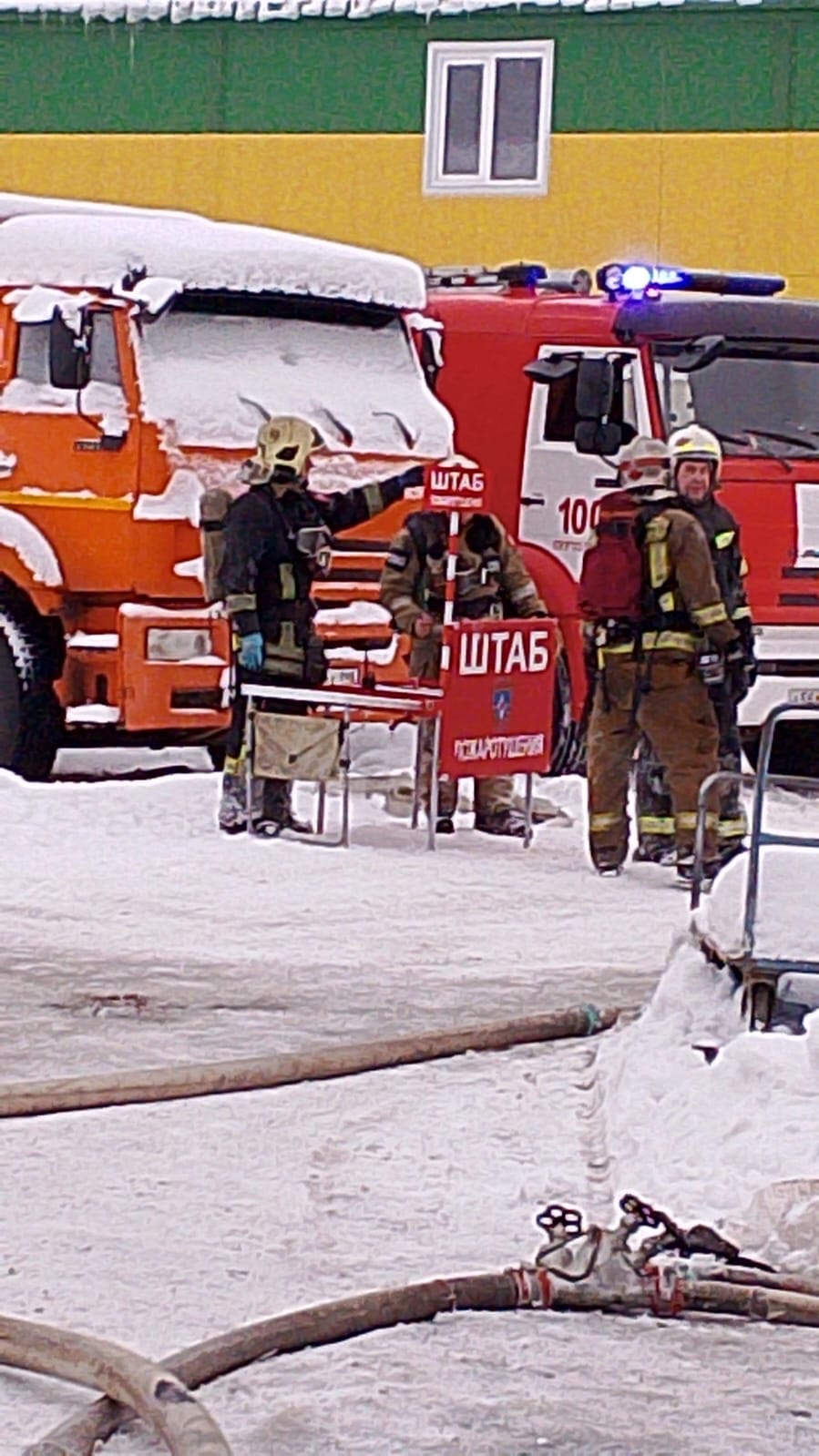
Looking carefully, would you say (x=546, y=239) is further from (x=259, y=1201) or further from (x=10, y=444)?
(x=259, y=1201)

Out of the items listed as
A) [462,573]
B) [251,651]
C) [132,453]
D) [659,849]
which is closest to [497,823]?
[659,849]

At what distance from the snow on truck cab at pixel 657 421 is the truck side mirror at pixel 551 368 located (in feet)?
0.03

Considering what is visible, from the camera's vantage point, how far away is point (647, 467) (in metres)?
11.5

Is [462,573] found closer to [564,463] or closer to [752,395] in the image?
[564,463]

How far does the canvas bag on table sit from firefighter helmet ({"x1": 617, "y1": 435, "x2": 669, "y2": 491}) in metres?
1.58

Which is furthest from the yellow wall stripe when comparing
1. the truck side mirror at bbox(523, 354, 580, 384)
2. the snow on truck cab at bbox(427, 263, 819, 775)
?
the truck side mirror at bbox(523, 354, 580, 384)

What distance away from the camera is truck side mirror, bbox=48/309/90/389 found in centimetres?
1294

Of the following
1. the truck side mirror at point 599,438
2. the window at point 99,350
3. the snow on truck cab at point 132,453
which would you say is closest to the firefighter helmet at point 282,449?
the snow on truck cab at point 132,453

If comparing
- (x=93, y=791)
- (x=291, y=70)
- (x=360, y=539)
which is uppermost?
(x=291, y=70)

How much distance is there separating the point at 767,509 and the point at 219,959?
214 inches

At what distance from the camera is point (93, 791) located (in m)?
12.5

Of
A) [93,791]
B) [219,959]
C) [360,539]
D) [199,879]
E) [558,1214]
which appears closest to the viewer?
[558,1214]

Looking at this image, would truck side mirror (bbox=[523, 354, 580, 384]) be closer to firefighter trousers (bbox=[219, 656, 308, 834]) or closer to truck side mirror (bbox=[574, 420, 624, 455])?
truck side mirror (bbox=[574, 420, 624, 455])

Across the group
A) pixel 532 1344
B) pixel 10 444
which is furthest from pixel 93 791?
pixel 532 1344
